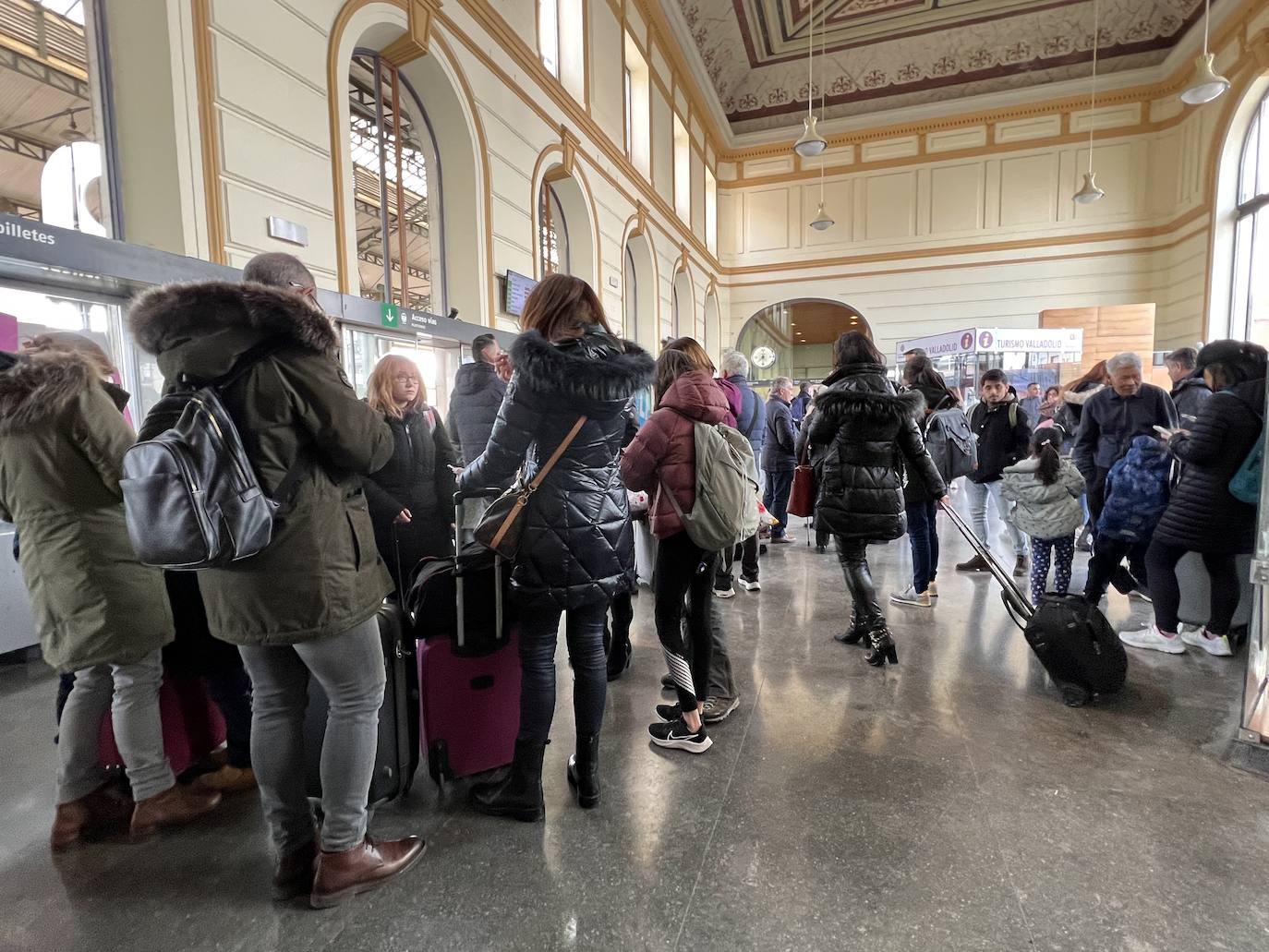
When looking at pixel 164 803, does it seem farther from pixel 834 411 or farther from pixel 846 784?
pixel 834 411

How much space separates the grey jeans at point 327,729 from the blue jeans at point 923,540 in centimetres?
337

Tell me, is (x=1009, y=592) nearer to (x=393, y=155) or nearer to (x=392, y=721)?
(x=392, y=721)

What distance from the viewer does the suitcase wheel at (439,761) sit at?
2084mm

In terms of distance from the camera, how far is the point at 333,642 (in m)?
1.54

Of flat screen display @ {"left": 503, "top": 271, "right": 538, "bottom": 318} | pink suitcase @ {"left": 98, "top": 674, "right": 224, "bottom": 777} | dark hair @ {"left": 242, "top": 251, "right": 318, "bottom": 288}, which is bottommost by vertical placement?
pink suitcase @ {"left": 98, "top": 674, "right": 224, "bottom": 777}

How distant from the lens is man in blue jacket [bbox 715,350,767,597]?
447cm

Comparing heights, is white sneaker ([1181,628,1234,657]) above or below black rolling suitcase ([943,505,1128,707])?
below

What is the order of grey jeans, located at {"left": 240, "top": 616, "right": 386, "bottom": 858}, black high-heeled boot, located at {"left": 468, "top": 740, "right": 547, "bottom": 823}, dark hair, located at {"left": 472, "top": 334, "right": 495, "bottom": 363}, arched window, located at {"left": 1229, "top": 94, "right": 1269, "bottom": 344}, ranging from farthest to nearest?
arched window, located at {"left": 1229, "top": 94, "right": 1269, "bottom": 344}
dark hair, located at {"left": 472, "top": 334, "right": 495, "bottom": 363}
black high-heeled boot, located at {"left": 468, "top": 740, "right": 547, "bottom": 823}
grey jeans, located at {"left": 240, "top": 616, "right": 386, "bottom": 858}

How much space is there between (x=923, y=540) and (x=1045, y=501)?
0.71m

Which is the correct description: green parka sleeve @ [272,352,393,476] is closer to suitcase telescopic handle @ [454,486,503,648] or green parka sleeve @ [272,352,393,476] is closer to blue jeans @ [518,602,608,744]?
suitcase telescopic handle @ [454,486,503,648]

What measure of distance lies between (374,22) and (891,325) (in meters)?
13.1

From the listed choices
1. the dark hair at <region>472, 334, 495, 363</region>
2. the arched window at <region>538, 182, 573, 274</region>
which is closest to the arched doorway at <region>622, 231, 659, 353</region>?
the arched window at <region>538, 182, 573, 274</region>

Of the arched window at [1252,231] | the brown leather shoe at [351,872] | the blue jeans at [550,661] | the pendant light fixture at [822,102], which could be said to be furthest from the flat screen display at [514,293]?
the arched window at [1252,231]

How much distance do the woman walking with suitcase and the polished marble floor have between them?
23cm
